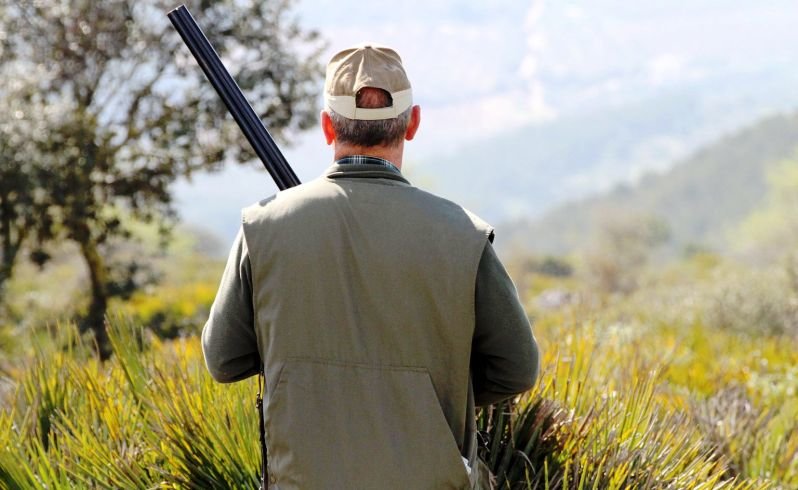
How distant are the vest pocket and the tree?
360 inches

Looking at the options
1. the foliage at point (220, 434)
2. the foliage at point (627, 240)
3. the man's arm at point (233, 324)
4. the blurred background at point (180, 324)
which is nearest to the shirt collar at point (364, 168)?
the man's arm at point (233, 324)

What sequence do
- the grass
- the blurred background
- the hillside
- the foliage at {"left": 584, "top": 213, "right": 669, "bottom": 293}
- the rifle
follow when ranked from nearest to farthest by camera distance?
the rifle < the grass < the blurred background < the foliage at {"left": 584, "top": 213, "right": 669, "bottom": 293} < the hillside

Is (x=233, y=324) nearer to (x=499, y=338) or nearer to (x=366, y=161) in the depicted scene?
(x=366, y=161)

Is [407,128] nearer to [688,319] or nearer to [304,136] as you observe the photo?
[304,136]

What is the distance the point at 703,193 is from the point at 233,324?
167975 millimetres

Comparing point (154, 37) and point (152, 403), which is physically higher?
point (154, 37)

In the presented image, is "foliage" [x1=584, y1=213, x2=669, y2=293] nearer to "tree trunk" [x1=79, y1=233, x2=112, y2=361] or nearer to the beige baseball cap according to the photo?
"tree trunk" [x1=79, y1=233, x2=112, y2=361]

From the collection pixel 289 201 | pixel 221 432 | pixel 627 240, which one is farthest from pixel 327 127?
pixel 627 240

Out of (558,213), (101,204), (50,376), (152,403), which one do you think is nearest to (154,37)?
(101,204)

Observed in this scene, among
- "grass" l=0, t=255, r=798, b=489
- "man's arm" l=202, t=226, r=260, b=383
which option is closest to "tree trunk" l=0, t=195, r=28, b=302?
"grass" l=0, t=255, r=798, b=489

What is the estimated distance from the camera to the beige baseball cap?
2174 millimetres

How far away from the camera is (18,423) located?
4.14 metres

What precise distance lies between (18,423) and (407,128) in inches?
113

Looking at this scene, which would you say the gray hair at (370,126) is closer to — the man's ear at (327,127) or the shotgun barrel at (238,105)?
the man's ear at (327,127)
